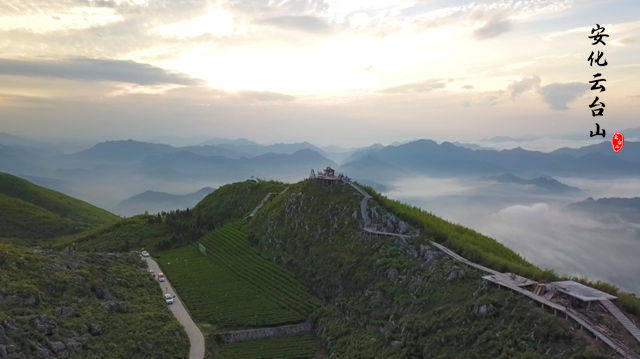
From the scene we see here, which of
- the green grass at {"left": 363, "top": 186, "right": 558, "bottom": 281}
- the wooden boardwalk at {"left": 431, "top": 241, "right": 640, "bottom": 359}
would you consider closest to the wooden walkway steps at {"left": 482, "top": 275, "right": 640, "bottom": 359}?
the wooden boardwalk at {"left": 431, "top": 241, "right": 640, "bottom": 359}

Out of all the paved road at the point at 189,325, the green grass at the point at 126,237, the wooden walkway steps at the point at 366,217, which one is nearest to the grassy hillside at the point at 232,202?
the green grass at the point at 126,237

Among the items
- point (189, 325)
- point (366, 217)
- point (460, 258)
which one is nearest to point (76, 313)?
point (189, 325)

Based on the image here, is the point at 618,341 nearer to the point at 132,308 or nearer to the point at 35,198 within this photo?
the point at 132,308

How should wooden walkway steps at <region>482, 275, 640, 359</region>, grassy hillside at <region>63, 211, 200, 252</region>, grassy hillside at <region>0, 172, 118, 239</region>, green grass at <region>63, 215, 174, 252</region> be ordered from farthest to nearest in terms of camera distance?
grassy hillside at <region>0, 172, 118, 239</region>
green grass at <region>63, 215, 174, 252</region>
grassy hillside at <region>63, 211, 200, 252</region>
wooden walkway steps at <region>482, 275, 640, 359</region>

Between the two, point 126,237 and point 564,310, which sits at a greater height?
point 564,310

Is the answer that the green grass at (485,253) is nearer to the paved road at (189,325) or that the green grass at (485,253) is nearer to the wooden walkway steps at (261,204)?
the wooden walkway steps at (261,204)

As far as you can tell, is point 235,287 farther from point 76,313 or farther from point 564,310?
point 564,310

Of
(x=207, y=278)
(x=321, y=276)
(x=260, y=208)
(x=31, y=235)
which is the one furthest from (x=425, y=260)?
(x=31, y=235)

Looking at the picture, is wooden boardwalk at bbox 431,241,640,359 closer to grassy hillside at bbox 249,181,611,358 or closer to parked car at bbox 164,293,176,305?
grassy hillside at bbox 249,181,611,358
